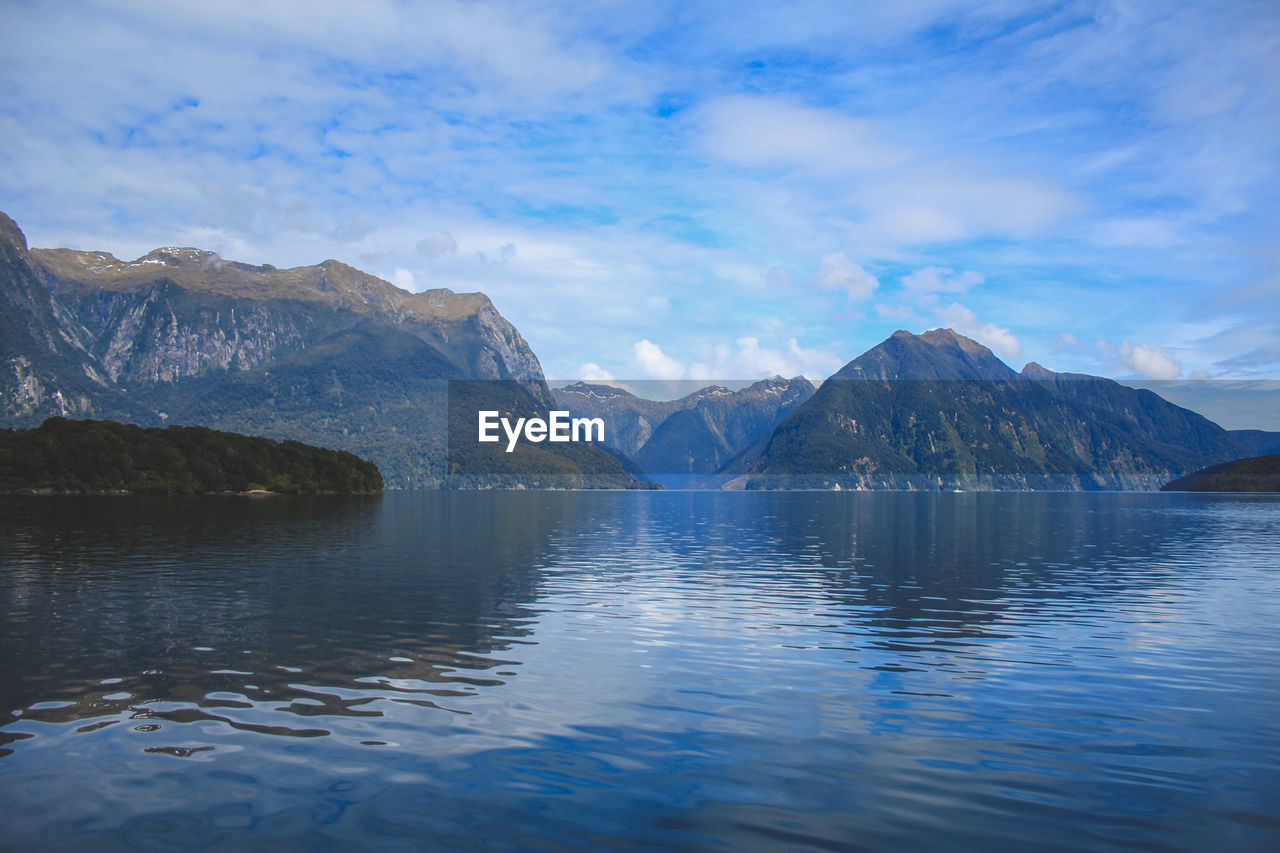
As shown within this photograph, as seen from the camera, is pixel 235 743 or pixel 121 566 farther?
pixel 121 566

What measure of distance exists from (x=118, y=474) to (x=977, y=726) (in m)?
219

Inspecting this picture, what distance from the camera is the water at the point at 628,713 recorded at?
14.4 metres

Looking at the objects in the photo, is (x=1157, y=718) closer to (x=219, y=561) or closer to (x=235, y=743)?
(x=235, y=743)

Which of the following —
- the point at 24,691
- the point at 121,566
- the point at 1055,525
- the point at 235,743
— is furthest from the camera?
the point at 1055,525

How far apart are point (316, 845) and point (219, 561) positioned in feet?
170

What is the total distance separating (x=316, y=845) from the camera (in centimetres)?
1325

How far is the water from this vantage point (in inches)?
565

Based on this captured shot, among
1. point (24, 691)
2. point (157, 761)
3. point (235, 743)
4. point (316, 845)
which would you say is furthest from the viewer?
point (24, 691)

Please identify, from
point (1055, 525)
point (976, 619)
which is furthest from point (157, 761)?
point (1055, 525)

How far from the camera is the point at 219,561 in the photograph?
58.5 m

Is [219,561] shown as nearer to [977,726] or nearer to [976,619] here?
[976,619]

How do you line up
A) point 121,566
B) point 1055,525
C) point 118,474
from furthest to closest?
1. point 118,474
2. point 1055,525
3. point 121,566

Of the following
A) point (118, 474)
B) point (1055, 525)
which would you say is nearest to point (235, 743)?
point (1055, 525)

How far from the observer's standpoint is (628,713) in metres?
21.7
